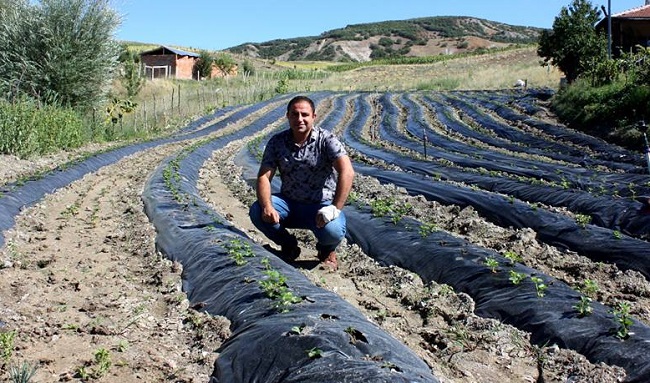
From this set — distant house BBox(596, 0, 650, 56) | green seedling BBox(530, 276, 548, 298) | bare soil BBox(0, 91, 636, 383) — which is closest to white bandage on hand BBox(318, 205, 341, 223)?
bare soil BBox(0, 91, 636, 383)

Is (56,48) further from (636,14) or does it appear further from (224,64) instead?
(224,64)

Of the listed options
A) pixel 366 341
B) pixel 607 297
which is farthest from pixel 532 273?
pixel 366 341

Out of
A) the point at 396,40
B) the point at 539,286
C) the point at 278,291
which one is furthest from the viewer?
the point at 396,40

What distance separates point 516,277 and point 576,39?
80.2ft

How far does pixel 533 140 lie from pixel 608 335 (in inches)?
524

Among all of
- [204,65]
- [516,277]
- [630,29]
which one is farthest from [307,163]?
[204,65]

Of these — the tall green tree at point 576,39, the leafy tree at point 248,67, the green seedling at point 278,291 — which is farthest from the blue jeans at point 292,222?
the leafy tree at point 248,67

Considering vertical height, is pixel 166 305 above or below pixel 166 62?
below

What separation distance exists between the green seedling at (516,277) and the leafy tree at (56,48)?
1594cm

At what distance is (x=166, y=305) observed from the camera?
455cm

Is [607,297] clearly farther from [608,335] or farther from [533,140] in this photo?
[533,140]

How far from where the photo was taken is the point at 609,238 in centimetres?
587

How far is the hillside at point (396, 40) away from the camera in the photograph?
10107cm

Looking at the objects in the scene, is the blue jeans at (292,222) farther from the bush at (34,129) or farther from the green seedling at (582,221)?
the bush at (34,129)
